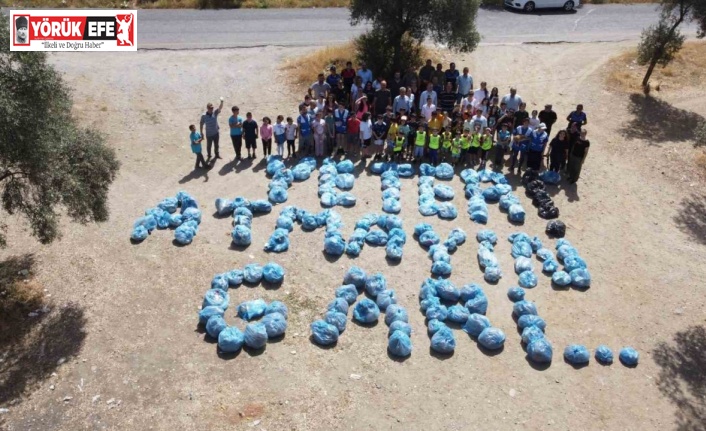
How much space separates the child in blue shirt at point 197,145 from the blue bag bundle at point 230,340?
6296 millimetres

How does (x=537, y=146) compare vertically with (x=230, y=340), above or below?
above

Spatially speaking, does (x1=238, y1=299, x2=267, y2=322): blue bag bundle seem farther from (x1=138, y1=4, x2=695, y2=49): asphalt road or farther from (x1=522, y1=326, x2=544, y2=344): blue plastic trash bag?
(x1=138, y1=4, x2=695, y2=49): asphalt road

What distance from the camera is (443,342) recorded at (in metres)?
9.69

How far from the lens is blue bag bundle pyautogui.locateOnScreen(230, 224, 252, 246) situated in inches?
474

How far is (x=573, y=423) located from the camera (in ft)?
28.6

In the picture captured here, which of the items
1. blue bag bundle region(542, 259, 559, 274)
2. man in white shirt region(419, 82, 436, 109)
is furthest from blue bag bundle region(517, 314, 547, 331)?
man in white shirt region(419, 82, 436, 109)

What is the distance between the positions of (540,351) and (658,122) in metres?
11.4

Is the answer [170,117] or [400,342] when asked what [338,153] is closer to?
[170,117]

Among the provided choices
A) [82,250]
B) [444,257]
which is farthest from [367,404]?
[82,250]

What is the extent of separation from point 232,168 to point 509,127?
24.1 ft

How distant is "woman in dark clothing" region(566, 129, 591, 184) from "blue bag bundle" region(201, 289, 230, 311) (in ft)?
30.0

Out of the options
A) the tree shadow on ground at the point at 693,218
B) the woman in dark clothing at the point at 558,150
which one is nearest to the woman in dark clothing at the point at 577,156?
the woman in dark clothing at the point at 558,150

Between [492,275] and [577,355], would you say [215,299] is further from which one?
[577,355]

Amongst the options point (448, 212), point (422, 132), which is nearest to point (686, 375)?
point (448, 212)
